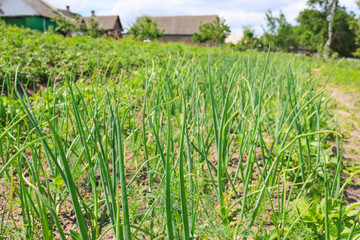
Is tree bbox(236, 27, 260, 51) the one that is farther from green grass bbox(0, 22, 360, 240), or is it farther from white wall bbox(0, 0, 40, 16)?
white wall bbox(0, 0, 40, 16)

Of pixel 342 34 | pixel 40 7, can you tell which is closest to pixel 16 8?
pixel 40 7

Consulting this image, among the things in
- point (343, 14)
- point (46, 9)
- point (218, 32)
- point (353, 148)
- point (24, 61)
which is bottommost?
point (353, 148)

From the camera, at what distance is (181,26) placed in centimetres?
4481

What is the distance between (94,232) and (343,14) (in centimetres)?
4327

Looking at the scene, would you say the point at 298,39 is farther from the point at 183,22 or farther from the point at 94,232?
the point at 94,232

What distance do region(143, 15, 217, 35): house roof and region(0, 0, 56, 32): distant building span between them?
72.4 feet

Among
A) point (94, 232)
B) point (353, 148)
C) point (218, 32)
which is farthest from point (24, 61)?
point (218, 32)

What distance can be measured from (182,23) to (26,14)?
81.3ft

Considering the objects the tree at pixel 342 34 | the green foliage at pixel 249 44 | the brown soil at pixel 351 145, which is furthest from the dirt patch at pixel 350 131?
the tree at pixel 342 34

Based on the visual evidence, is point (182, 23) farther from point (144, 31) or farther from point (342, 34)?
point (144, 31)

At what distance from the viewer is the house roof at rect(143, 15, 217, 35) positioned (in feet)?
144

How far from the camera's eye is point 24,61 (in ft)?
10.9

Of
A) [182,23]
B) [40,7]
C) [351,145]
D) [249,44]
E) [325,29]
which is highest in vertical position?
[182,23]

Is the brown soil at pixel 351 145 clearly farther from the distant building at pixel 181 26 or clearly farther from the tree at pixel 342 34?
the distant building at pixel 181 26
